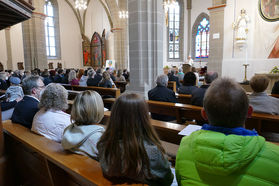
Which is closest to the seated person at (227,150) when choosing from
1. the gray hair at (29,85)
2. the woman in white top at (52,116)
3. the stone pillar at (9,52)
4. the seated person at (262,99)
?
the woman in white top at (52,116)

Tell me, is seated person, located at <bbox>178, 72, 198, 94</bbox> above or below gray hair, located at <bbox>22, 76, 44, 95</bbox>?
below

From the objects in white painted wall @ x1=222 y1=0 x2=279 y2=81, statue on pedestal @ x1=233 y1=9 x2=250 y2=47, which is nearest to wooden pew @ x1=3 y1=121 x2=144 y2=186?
white painted wall @ x1=222 y1=0 x2=279 y2=81

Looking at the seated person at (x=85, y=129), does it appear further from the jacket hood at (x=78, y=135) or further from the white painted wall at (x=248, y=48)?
the white painted wall at (x=248, y=48)

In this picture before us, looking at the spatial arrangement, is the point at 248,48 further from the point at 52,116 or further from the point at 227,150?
the point at 227,150

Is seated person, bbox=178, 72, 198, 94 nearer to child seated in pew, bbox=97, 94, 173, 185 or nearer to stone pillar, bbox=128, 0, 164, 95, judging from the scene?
stone pillar, bbox=128, 0, 164, 95

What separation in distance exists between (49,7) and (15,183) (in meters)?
19.5

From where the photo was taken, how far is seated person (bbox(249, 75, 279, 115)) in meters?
3.02

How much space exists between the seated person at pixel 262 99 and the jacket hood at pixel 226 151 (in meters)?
2.29

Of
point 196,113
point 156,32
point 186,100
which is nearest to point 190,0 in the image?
point 156,32

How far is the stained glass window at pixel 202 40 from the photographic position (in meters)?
18.5

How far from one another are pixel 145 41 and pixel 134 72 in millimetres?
953

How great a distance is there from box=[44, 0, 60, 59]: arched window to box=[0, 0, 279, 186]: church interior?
0.09 m

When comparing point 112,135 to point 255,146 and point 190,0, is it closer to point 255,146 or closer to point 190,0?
point 255,146

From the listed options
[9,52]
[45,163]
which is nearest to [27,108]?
[45,163]
